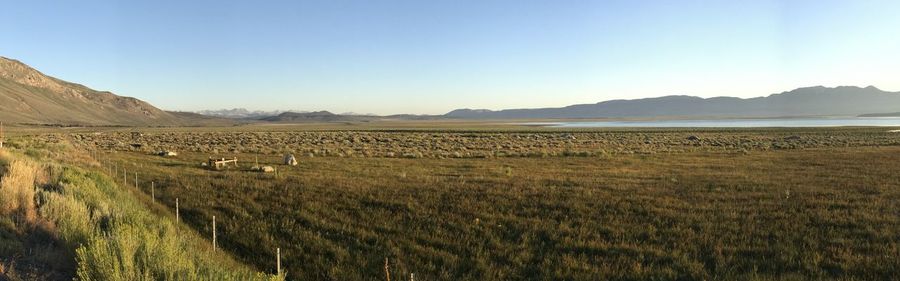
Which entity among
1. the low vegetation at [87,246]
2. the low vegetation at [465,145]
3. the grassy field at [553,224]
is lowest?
the low vegetation at [465,145]

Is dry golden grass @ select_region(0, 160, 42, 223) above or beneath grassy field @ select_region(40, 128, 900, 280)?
above

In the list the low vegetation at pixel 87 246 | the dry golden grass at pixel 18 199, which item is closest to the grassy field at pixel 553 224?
the low vegetation at pixel 87 246

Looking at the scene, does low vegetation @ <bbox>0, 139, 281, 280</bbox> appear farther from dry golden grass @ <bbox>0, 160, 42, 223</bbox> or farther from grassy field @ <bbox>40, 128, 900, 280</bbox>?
grassy field @ <bbox>40, 128, 900, 280</bbox>

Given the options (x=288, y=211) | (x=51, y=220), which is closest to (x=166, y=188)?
(x=288, y=211)

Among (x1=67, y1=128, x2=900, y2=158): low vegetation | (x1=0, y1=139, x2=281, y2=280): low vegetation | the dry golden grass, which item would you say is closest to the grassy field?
(x1=0, y1=139, x2=281, y2=280): low vegetation

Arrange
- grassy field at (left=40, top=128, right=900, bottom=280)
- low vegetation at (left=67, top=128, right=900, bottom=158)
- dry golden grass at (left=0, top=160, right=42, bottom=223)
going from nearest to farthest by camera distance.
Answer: dry golden grass at (left=0, top=160, right=42, bottom=223) < grassy field at (left=40, top=128, right=900, bottom=280) < low vegetation at (left=67, top=128, right=900, bottom=158)

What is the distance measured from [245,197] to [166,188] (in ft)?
11.1

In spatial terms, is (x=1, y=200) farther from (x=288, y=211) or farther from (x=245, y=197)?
(x=245, y=197)

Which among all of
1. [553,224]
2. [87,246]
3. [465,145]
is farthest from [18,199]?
[465,145]

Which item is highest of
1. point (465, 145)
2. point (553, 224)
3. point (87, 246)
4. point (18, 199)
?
point (18, 199)

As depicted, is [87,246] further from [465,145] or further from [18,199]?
[465,145]

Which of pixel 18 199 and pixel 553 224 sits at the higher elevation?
pixel 18 199

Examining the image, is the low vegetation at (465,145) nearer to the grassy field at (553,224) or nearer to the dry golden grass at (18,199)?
the grassy field at (553,224)

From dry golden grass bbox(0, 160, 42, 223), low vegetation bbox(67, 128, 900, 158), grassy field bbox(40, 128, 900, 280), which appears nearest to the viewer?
dry golden grass bbox(0, 160, 42, 223)
